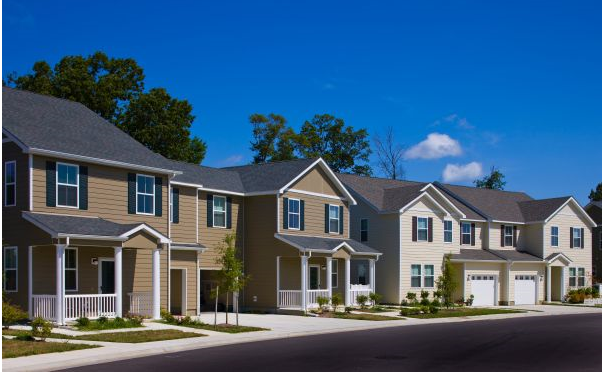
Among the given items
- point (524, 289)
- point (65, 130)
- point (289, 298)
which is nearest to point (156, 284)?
point (65, 130)

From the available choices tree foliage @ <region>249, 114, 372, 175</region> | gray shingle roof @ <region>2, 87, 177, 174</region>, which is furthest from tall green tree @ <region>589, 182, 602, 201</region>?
gray shingle roof @ <region>2, 87, 177, 174</region>

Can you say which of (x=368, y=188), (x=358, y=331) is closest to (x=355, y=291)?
(x=368, y=188)

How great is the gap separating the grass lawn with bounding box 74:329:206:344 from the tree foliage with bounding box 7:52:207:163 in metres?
30.2

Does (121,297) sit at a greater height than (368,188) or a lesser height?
lesser

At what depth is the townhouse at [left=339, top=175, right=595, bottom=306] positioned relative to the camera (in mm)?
47438

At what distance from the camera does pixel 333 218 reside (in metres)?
43.4

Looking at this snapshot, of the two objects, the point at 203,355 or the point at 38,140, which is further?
the point at 38,140

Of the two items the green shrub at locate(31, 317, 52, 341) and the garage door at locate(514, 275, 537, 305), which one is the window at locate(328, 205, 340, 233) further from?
the green shrub at locate(31, 317, 52, 341)

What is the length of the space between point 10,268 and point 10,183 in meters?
3.13

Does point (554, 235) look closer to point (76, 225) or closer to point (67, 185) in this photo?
point (67, 185)

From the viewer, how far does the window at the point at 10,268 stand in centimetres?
2773

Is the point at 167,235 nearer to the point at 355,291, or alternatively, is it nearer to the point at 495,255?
the point at 355,291

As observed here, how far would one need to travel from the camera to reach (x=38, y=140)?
27766 mm

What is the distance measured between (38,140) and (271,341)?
1136 centimetres
